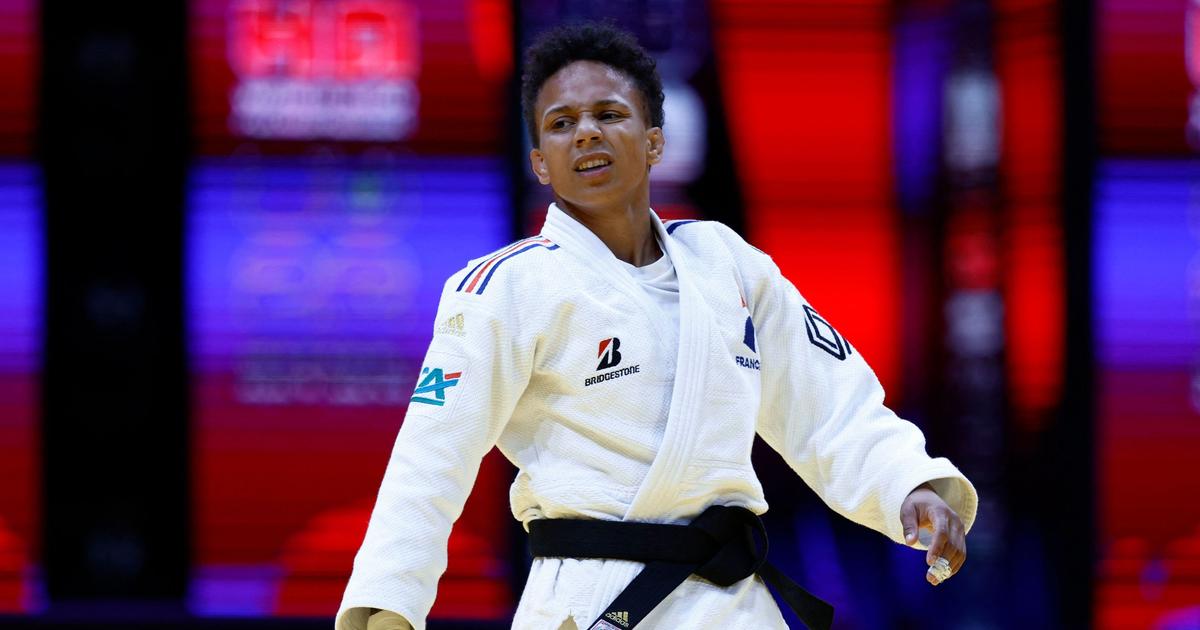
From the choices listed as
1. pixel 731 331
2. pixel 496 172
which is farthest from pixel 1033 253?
pixel 731 331

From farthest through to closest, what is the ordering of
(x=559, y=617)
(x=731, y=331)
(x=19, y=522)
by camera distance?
(x=19, y=522) → (x=731, y=331) → (x=559, y=617)

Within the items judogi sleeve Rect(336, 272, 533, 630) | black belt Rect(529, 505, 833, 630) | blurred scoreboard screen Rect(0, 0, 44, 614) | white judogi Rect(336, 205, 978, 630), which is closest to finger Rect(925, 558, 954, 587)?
white judogi Rect(336, 205, 978, 630)

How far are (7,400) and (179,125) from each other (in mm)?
1118

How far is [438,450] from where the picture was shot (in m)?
2.56

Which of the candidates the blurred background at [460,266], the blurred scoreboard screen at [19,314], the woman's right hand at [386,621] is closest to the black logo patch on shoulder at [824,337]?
the woman's right hand at [386,621]

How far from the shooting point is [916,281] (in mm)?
5434

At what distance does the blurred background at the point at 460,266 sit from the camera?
5.39 metres

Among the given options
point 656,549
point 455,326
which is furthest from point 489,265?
point 656,549

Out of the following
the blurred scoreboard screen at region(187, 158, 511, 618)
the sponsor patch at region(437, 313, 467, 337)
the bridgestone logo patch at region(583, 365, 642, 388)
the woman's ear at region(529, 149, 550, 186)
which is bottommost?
the blurred scoreboard screen at region(187, 158, 511, 618)

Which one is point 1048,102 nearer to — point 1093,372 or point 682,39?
point 1093,372

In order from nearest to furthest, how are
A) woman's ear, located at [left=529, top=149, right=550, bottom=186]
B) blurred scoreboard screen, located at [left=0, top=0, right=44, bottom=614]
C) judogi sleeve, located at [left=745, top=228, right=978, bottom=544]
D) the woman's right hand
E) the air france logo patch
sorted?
the woman's right hand
the air france logo patch
judogi sleeve, located at [left=745, top=228, right=978, bottom=544]
woman's ear, located at [left=529, top=149, right=550, bottom=186]
blurred scoreboard screen, located at [left=0, top=0, right=44, bottom=614]

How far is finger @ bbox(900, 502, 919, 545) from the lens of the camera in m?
2.60

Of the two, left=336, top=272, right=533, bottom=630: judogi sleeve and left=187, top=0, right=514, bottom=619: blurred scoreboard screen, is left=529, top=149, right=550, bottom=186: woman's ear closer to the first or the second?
left=336, top=272, right=533, bottom=630: judogi sleeve

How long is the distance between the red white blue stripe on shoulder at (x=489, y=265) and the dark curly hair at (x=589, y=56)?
23 cm
